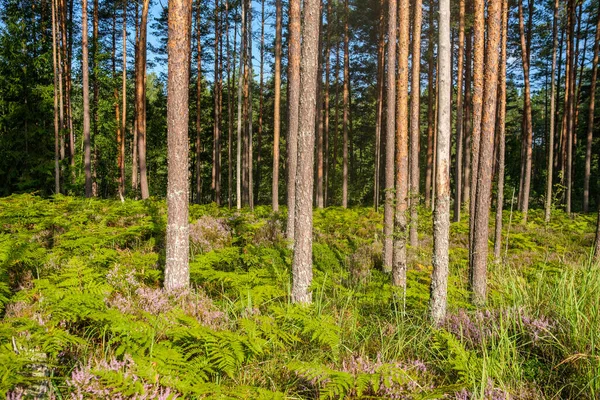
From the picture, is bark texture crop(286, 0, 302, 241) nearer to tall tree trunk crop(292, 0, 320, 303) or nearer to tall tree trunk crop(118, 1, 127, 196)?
tall tree trunk crop(292, 0, 320, 303)

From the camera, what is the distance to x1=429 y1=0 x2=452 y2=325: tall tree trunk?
461 cm

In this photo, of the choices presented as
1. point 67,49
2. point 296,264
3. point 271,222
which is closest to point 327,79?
point 271,222

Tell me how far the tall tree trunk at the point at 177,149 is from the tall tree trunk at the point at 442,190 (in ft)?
12.5

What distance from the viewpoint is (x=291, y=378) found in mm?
3553

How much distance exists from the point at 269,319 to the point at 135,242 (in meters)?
5.81

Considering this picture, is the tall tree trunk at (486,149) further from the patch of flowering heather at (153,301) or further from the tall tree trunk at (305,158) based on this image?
the patch of flowering heather at (153,301)

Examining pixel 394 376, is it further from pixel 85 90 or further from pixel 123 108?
pixel 123 108

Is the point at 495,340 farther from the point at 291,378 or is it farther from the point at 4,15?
the point at 4,15

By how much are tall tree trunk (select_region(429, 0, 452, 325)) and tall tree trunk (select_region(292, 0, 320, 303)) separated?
1855mm

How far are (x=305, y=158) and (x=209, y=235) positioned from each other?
16.0 ft

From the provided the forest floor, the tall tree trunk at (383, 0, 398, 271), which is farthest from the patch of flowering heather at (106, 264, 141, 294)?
the tall tree trunk at (383, 0, 398, 271)

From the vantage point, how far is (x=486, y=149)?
6676 mm

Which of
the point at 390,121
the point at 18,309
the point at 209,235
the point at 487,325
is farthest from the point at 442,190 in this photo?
the point at 209,235

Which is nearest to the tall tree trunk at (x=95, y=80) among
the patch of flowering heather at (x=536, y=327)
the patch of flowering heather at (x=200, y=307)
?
the patch of flowering heather at (x=200, y=307)
